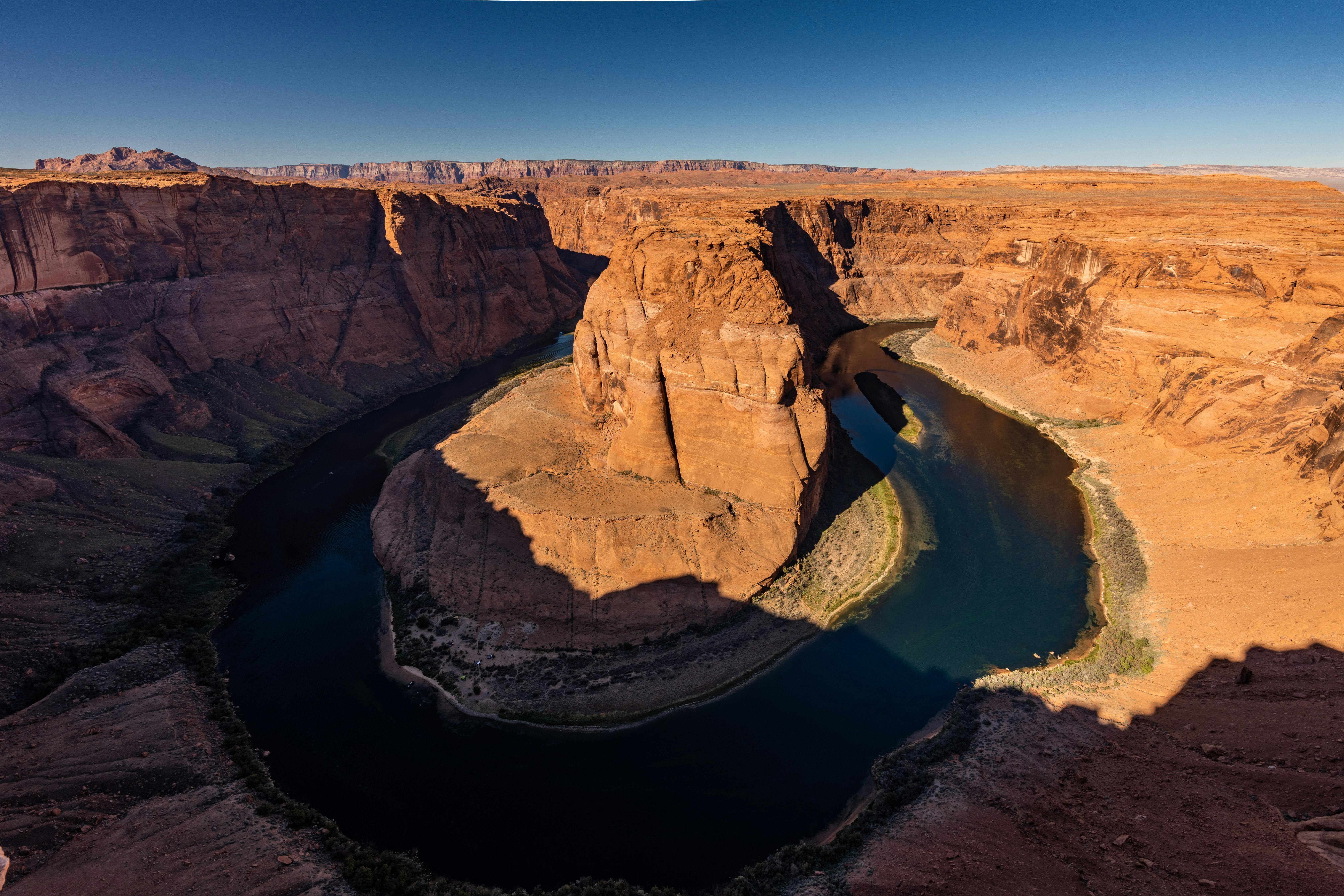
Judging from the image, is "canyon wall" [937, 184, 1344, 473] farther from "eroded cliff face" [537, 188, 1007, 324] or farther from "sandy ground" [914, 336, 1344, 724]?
"eroded cliff face" [537, 188, 1007, 324]

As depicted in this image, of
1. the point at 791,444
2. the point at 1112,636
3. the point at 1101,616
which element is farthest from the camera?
the point at 791,444

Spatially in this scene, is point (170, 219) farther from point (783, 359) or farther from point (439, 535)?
point (783, 359)

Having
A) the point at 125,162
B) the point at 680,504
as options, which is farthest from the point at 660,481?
the point at 125,162

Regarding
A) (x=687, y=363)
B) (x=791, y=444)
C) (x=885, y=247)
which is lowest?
(x=791, y=444)

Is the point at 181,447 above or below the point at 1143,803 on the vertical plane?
above

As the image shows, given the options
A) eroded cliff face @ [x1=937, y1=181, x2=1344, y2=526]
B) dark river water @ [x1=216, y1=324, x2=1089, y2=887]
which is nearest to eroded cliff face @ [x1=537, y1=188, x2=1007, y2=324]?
eroded cliff face @ [x1=937, y1=181, x2=1344, y2=526]

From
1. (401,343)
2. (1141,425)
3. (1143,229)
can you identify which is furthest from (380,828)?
(1143,229)

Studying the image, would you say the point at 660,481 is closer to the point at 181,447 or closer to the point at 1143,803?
the point at 1143,803

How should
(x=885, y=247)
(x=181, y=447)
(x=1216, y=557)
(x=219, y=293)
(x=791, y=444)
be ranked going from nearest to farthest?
(x=791, y=444)
(x=1216, y=557)
(x=181, y=447)
(x=219, y=293)
(x=885, y=247)
